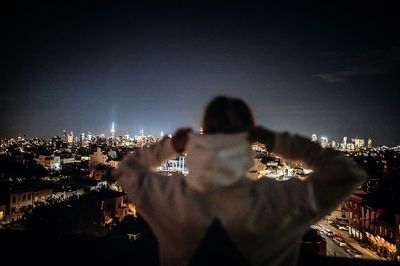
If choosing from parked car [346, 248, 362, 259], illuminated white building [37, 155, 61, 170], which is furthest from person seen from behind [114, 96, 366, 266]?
illuminated white building [37, 155, 61, 170]

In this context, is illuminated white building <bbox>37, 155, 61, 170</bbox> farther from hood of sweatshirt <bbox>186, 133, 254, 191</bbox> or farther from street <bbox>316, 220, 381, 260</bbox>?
hood of sweatshirt <bbox>186, 133, 254, 191</bbox>

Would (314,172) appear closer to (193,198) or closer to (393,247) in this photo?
(193,198)

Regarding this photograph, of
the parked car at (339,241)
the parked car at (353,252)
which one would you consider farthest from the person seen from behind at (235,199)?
the parked car at (339,241)

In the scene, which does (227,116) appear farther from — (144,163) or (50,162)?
(50,162)

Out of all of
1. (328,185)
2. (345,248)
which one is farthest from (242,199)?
(345,248)

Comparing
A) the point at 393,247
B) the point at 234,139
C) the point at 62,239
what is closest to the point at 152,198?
the point at 234,139

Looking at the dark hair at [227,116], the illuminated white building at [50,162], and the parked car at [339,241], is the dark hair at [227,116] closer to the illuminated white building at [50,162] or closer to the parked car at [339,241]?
the parked car at [339,241]

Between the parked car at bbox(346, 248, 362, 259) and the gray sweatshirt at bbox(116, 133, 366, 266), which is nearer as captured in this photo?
the gray sweatshirt at bbox(116, 133, 366, 266)
